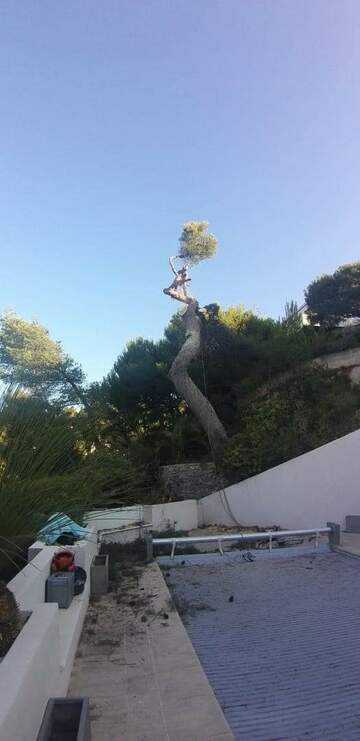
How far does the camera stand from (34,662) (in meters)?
1.56

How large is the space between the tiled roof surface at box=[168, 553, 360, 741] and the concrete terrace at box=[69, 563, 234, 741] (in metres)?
→ 0.11

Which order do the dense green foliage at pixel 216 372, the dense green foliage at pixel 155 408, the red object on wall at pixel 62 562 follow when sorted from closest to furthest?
the dense green foliage at pixel 155 408
the red object on wall at pixel 62 562
the dense green foliage at pixel 216 372

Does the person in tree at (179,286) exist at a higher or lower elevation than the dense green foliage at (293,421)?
higher

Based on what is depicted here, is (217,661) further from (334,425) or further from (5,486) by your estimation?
(334,425)

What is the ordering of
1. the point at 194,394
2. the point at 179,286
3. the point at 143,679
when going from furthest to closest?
the point at 179,286 < the point at 194,394 < the point at 143,679

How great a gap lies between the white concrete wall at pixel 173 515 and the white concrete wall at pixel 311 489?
5.40 feet

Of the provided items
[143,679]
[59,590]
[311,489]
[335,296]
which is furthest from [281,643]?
[335,296]

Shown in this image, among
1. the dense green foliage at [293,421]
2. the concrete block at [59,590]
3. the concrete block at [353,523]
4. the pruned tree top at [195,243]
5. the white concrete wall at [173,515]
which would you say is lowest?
the white concrete wall at [173,515]

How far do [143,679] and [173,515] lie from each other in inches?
306

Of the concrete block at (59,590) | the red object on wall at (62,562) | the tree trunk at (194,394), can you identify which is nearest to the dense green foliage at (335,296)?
the tree trunk at (194,394)

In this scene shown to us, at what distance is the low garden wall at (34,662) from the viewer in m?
1.31

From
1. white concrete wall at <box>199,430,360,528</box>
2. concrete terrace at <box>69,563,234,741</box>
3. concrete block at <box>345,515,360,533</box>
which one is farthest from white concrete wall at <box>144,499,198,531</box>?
concrete terrace at <box>69,563,234,741</box>

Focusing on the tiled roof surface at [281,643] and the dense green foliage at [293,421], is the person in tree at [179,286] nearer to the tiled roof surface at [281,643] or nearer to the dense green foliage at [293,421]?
the dense green foliage at [293,421]

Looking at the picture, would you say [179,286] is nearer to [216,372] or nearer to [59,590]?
[216,372]
